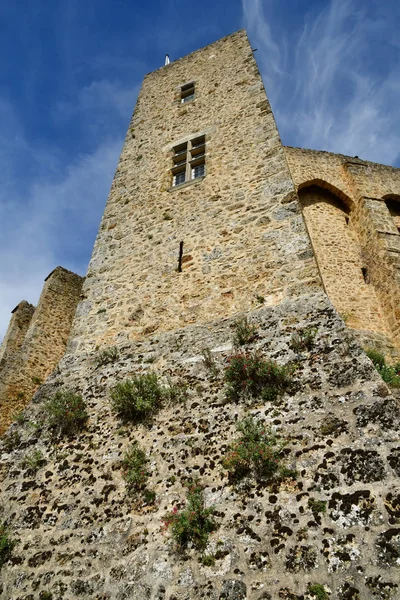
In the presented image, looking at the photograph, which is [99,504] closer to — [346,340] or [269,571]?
[269,571]

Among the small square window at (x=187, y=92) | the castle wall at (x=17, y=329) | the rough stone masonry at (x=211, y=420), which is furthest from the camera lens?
the castle wall at (x=17, y=329)

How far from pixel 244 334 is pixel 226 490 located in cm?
178

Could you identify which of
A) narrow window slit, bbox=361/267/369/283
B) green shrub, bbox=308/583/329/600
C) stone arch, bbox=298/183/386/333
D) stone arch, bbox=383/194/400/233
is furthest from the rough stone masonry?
stone arch, bbox=383/194/400/233

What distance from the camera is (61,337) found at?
1282 cm

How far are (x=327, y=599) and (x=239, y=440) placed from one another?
1.30 m

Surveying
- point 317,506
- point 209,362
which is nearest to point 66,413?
point 209,362

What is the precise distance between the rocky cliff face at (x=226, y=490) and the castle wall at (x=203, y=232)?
2.16 ft

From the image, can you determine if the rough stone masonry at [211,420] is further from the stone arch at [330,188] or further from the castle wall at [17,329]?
the castle wall at [17,329]

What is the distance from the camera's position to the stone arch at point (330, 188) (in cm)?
1307

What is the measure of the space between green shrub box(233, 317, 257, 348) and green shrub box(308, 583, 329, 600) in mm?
2424

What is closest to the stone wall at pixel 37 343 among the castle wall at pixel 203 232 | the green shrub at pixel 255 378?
the castle wall at pixel 203 232

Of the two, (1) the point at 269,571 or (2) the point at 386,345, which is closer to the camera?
(1) the point at 269,571

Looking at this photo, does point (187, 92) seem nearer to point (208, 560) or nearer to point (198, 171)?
point (198, 171)

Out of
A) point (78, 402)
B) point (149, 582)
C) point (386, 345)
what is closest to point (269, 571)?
point (149, 582)
